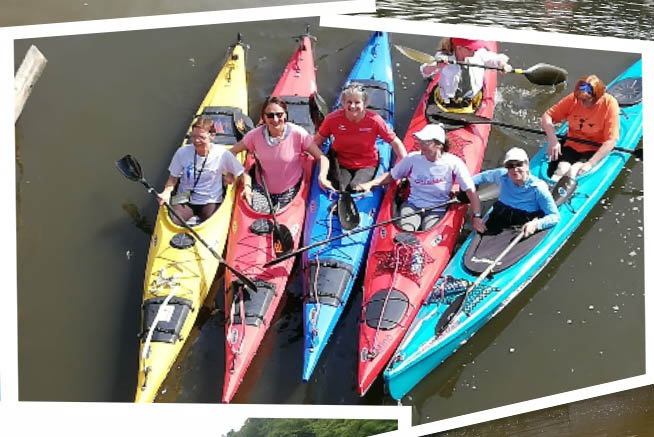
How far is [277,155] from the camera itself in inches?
204

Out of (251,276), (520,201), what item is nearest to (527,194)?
(520,201)

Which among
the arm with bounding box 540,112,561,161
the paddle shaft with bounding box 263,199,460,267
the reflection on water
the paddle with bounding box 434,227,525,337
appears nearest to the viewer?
the paddle with bounding box 434,227,525,337

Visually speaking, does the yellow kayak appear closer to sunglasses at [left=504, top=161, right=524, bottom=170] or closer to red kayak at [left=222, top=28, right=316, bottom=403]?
red kayak at [left=222, top=28, right=316, bottom=403]

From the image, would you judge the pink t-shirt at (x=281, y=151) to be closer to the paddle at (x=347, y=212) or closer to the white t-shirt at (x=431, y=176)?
the paddle at (x=347, y=212)

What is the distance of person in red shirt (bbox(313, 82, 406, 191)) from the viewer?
500 centimetres

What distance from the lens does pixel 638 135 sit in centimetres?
566

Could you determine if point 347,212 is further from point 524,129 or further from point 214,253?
point 524,129

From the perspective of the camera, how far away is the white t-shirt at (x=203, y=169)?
17.0 feet

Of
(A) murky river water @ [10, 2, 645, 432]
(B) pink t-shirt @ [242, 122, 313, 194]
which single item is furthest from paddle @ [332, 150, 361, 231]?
(A) murky river water @ [10, 2, 645, 432]

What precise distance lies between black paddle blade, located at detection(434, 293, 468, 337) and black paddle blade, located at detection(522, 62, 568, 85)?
205 centimetres

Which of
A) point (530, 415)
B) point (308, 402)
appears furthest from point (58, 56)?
point (530, 415)

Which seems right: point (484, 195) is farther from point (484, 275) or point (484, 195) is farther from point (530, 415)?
point (530, 415)

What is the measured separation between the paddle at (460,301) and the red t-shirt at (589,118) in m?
0.94

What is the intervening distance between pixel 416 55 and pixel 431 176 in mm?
1469
